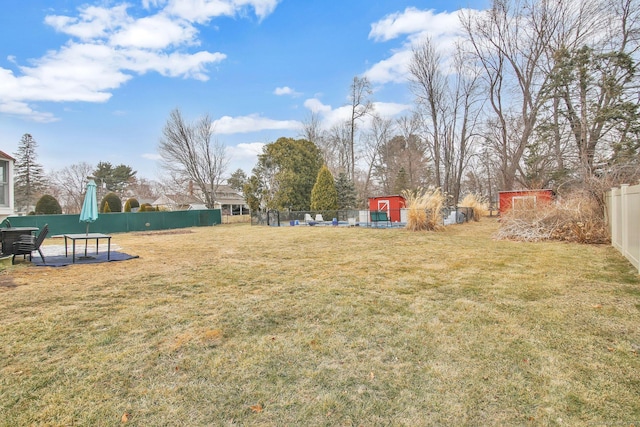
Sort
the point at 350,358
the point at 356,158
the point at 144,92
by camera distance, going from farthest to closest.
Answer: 1. the point at 356,158
2. the point at 144,92
3. the point at 350,358

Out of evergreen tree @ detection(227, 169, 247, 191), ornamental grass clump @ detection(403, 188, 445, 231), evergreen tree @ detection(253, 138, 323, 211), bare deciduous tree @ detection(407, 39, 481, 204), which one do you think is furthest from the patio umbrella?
evergreen tree @ detection(227, 169, 247, 191)

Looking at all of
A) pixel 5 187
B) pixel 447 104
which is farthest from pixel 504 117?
pixel 5 187

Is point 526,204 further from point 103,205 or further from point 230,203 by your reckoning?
point 230,203

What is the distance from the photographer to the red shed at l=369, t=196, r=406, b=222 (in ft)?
60.2

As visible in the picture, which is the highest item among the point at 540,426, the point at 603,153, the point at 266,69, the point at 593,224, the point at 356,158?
the point at 266,69

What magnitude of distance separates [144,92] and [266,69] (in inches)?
235

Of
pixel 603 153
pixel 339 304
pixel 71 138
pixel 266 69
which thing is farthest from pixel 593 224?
pixel 71 138

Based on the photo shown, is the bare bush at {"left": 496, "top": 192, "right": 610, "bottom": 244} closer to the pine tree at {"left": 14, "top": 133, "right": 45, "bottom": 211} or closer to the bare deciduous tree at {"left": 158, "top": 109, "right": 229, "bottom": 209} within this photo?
the bare deciduous tree at {"left": 158, "top": 109, "right": 229, "bottom": 209}

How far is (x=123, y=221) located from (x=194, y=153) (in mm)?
10230

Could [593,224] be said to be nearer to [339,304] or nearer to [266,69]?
[339,304]

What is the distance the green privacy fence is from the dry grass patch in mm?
13721

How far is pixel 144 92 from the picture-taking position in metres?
15.0

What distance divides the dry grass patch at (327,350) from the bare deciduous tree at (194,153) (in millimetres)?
23129

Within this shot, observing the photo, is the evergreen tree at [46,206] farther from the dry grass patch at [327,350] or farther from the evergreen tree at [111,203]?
the dry grass patch at [327,350]
